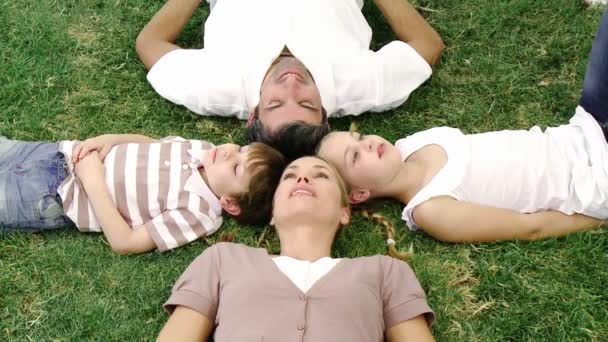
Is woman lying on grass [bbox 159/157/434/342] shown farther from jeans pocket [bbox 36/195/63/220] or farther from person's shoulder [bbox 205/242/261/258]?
jeans pocket [bbox 36/195/63/220]

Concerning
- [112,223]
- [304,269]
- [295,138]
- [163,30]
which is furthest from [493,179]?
[163,30]

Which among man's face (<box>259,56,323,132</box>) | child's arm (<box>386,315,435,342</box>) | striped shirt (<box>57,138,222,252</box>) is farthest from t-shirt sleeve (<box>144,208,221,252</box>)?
child's arm (<box>386,315,435,342</box>)

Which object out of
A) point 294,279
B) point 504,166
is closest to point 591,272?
point 504,166

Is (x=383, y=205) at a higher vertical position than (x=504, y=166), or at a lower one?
lower

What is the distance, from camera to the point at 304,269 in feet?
8.90

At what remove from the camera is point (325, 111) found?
3430mm

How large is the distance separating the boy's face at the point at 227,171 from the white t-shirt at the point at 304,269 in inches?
17.6

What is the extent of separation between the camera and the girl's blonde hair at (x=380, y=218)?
9.73 ft

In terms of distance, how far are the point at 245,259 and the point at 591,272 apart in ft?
5.03

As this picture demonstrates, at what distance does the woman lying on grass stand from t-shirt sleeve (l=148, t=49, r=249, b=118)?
0.77m

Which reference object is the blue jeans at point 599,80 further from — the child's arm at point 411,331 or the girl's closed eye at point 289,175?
the girl's closed eye at point 289,175

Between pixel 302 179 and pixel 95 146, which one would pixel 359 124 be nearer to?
pixel 302 179

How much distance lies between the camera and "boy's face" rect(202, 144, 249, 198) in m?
3.08

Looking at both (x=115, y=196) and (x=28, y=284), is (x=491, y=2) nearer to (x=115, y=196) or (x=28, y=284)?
(x=115, y=196)
